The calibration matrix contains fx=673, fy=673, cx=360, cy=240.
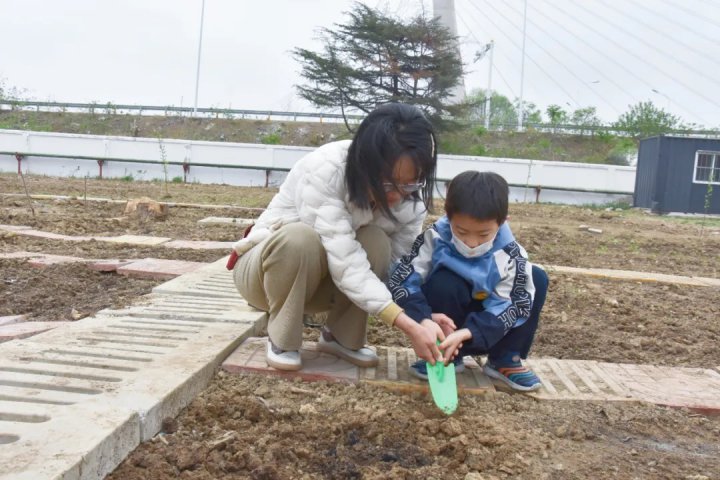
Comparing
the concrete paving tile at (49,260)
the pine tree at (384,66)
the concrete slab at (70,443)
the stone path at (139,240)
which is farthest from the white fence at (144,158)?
the concrete slab at (70,443)

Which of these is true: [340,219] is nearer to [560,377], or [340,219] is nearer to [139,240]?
[560,377]

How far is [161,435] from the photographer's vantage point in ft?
5.63

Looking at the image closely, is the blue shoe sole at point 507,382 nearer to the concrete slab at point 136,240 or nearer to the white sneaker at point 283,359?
the white sneaker at point 283,359

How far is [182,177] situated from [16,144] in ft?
18.3

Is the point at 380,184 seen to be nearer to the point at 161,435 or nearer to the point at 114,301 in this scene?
the point at 161,435

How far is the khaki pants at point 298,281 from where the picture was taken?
2.18 meters

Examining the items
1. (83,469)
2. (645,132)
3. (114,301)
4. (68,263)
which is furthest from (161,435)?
(645,132)

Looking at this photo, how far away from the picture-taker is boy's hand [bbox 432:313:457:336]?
2154mm

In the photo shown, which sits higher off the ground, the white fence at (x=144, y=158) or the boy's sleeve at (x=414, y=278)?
the white fence at (x=144, y=158)

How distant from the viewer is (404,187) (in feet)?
6.72

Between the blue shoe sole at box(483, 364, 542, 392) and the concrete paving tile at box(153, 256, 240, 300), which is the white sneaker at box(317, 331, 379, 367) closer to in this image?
the blue shoe sole at box(483, 364, 542, 392)

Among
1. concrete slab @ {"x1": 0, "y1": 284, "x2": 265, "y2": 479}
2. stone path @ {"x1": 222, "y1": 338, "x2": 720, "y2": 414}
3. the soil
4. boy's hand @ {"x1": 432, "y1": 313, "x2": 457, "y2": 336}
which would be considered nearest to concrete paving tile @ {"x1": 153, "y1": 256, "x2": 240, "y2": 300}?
the soil

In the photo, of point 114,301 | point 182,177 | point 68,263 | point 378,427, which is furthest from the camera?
point 182,177

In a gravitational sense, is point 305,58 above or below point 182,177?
above
